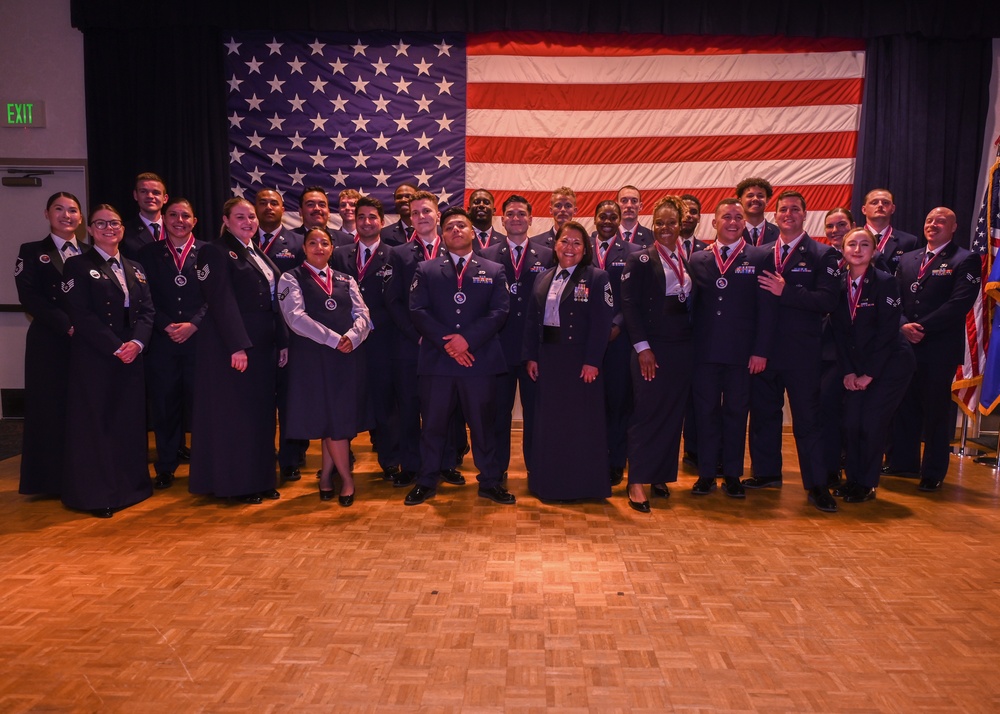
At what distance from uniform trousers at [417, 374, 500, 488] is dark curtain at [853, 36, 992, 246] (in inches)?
174

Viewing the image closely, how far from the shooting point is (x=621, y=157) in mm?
6930

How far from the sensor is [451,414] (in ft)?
15.2

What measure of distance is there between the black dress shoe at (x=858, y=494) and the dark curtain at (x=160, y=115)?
560 centimetres

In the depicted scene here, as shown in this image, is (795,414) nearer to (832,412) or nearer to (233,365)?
(832,412)

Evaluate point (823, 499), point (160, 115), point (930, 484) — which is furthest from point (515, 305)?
point (160, 115)

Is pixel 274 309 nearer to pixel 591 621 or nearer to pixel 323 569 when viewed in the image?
pixel 323 569

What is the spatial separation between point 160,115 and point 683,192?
4.74 metres

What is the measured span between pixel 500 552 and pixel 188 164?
4956 millimetres

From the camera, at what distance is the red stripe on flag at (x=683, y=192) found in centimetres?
688

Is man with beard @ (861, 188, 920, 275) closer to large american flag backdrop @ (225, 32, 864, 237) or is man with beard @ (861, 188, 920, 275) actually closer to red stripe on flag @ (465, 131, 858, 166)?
large american flag backdrop @ (225, 32, 864, 237)

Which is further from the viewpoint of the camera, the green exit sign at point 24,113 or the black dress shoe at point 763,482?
the green exit sign at point 24,113

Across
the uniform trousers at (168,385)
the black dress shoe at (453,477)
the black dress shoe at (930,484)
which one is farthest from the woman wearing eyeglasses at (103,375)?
the black dress shoe at (930,484)

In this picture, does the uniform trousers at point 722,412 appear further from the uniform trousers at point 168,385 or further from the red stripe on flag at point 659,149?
the uniform trousers at point 168,385

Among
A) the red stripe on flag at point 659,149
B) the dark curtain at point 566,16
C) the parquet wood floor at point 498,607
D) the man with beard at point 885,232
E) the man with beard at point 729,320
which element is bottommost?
the parquet wood floor at point 498,607
